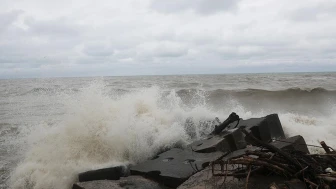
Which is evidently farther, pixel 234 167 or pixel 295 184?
pixel 234 167

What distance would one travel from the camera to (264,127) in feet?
18.1

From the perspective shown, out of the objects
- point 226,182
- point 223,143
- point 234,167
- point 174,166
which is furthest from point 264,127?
point 226,182

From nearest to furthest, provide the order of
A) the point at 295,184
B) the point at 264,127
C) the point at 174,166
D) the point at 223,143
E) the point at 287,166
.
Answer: the point at 295,184, the point at 287,166, the point at 174,166, the point at 223,143, the point at 264,127

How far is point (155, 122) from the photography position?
6.12 m

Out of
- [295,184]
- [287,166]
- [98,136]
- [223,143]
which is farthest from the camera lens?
[98,136]

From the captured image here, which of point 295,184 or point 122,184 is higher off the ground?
point 295,184

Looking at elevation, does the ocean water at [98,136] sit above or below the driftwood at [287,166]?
below

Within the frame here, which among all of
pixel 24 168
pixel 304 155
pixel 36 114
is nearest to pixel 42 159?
pixel 24 168

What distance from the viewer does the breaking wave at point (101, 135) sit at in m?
4.59

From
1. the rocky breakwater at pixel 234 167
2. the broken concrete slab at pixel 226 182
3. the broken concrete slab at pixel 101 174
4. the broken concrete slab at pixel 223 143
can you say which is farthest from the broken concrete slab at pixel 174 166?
the broken concrete slab at pixel 226 182

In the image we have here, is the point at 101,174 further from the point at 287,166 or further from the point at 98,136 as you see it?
the point at 287,166

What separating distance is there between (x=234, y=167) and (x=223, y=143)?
1435 mm

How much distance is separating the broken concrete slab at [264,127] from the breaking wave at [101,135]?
0.95 m

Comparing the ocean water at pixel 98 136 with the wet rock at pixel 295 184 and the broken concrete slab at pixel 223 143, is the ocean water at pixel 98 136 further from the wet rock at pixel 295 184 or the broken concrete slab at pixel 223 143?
the wet rock at pixel 295 184
